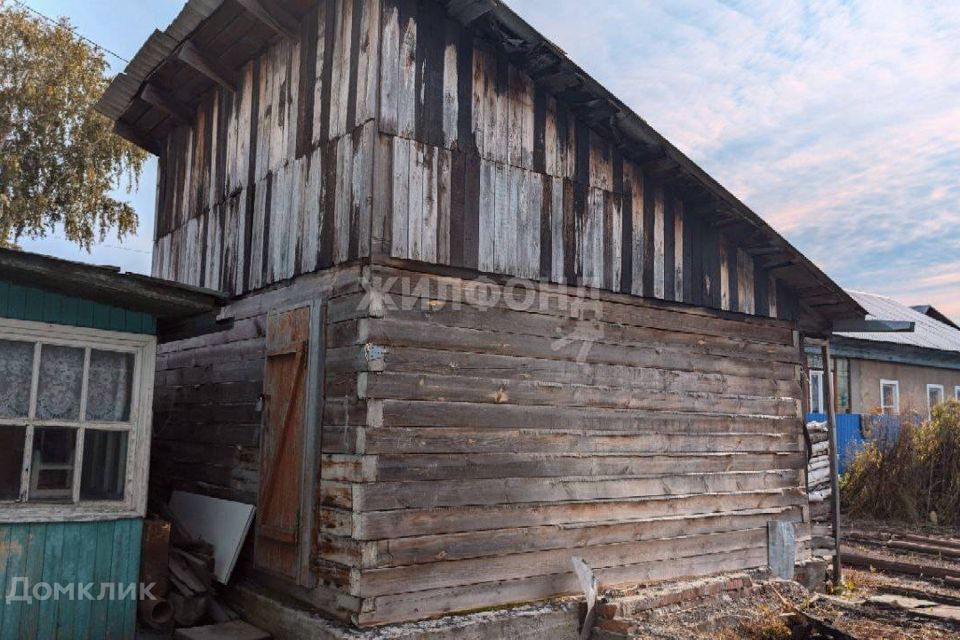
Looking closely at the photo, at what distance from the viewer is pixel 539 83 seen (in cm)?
810

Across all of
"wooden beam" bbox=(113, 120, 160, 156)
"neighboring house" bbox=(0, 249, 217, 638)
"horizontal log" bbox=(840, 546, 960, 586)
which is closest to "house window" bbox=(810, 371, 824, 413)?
"horizontal log" bbox=(840, 546, 960, 586)

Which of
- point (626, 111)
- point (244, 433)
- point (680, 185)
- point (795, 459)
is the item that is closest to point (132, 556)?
point (244, 433)

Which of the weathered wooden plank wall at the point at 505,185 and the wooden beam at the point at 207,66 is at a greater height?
the wooden beam at the point at 207,66

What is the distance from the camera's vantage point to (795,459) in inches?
406

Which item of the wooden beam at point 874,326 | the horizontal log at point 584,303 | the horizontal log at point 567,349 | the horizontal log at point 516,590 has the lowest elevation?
the horizontal log at point 516,590

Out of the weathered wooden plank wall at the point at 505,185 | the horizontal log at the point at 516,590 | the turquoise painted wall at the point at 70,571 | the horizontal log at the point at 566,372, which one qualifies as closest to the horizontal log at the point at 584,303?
the weathered wooden plank wall at the point at 505,185

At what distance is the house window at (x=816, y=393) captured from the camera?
2108cm

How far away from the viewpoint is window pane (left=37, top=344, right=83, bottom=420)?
630 centimetres

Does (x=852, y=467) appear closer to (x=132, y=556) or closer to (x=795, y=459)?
(x=795, y=459)

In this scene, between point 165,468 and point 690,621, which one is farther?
point 165,468

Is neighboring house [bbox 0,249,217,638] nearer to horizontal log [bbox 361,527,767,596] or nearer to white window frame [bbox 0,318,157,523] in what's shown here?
white window frame [bbox 0,318,157,523]

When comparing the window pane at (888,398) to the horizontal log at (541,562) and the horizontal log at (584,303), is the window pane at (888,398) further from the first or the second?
the horizontal log at (541,562)

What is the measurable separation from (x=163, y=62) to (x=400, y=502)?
20.0 ft

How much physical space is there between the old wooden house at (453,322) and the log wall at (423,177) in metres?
0.03
